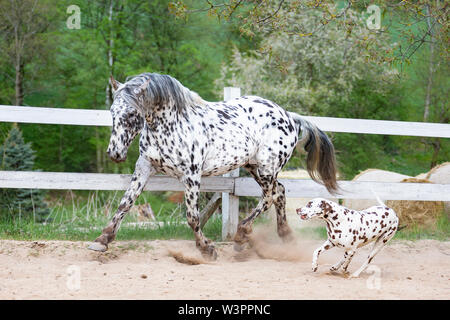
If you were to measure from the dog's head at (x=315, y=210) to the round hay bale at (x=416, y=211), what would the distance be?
3825 millimetres

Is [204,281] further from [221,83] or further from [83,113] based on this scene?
[221,83]

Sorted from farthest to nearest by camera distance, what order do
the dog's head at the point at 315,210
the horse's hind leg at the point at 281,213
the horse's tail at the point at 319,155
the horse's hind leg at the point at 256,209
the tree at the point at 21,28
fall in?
the tree at the point at 21,28 → the horse's tail at the point at 319,155 → the horse's hind leg at the point at 281,213 → the horse's hind leg at the point at 256,209 → the dog's head at the point at 315,210

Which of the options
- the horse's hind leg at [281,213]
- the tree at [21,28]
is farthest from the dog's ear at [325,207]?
the tree at [21,28]

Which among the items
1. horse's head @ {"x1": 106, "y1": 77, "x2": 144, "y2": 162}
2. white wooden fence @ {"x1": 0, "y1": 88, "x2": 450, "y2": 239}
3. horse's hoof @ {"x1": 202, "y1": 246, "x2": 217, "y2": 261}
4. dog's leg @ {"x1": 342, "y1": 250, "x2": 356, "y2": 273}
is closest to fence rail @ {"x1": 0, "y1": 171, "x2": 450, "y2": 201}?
white wooden fence @ {"x1": 0, "y1": 88, "x2": 450, "y2": 239}

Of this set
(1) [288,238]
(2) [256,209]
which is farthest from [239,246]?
(1) [288,238]

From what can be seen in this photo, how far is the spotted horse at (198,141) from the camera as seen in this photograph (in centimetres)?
454

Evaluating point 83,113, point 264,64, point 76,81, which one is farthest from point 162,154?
point 76,81

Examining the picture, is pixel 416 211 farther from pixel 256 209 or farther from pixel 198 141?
pixel 198 141

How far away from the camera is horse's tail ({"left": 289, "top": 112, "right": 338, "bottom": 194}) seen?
224 inches

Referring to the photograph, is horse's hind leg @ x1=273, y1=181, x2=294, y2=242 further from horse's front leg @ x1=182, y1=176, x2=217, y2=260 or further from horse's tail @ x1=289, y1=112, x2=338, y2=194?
horse's front leg @ x1=182, y1=176, x2=217, y2=260

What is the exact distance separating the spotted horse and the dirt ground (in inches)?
10.8

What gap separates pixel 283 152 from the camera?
5.41 metres

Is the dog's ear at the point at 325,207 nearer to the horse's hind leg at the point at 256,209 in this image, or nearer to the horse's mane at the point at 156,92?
the horse's hind leg at the point at 256,209

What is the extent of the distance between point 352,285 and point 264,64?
12.7 m
